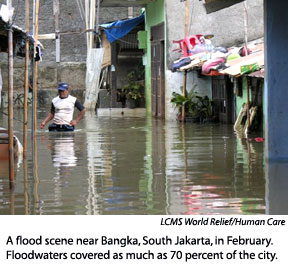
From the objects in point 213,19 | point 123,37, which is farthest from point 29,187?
point 123,37

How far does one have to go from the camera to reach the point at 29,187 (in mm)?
10508

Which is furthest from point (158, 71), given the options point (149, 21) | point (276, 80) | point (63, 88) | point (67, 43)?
point (276, 80)

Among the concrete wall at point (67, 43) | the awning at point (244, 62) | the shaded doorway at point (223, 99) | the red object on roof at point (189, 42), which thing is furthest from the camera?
the concrete wall at point (67, 43)

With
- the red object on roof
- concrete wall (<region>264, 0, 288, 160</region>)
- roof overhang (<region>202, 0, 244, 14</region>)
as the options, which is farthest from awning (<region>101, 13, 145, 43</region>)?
concrete wall (<region>264, 0, 288, 160</region>)

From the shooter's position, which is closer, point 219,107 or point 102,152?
point 102,152

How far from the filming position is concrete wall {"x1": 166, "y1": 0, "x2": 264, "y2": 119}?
24.5 meters

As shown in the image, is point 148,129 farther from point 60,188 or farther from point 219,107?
point 60,188

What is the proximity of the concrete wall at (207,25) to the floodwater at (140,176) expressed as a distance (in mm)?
6382

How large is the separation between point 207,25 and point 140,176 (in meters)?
14.1

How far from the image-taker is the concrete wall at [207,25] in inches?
966

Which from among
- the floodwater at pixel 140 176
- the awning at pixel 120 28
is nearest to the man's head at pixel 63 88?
the floodwater at pixel 140 176

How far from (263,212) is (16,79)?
101 feet

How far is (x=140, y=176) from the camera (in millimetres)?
11438

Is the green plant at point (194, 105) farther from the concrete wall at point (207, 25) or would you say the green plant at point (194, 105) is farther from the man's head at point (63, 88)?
the man's head at point (63, 88)
